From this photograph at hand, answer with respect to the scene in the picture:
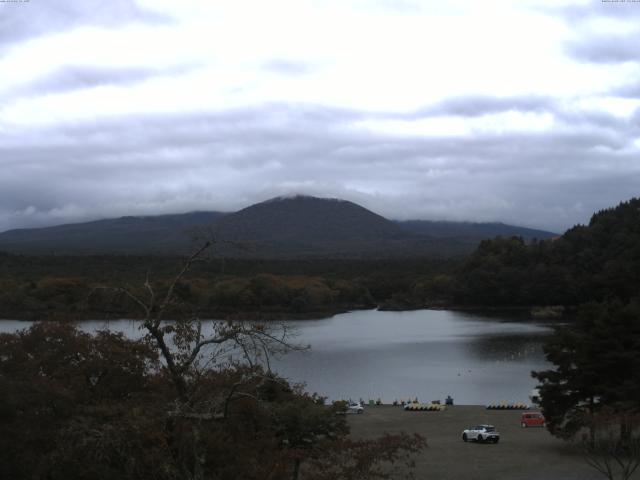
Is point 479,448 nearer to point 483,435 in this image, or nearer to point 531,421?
point 483,435

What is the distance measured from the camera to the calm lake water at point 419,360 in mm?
32844

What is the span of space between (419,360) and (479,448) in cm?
2353

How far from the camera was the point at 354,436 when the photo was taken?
21.0 metres

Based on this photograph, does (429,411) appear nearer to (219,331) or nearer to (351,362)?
(351,362)

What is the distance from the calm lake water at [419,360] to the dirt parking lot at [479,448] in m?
4.35

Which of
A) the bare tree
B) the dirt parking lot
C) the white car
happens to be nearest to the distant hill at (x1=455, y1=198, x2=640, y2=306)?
the dirt parking lot

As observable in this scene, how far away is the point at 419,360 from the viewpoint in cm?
4256

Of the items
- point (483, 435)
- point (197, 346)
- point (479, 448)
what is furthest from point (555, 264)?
point (197, 346)

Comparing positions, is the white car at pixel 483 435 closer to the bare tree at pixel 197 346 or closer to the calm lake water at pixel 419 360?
the calm lake water at pixel 419 360

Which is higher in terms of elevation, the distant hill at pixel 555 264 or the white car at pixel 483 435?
the distant hill at pixel 555 264

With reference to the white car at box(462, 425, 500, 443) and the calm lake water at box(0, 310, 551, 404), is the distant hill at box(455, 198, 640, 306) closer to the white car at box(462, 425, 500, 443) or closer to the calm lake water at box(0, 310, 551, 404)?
the calm lake water at box(0, 310, 551, 404)

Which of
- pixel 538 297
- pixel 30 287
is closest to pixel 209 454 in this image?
pixel 30 287

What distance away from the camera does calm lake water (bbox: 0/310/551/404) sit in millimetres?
32844

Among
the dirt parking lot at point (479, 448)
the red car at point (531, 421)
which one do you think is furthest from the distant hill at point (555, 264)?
the red car at point (531, 421)
